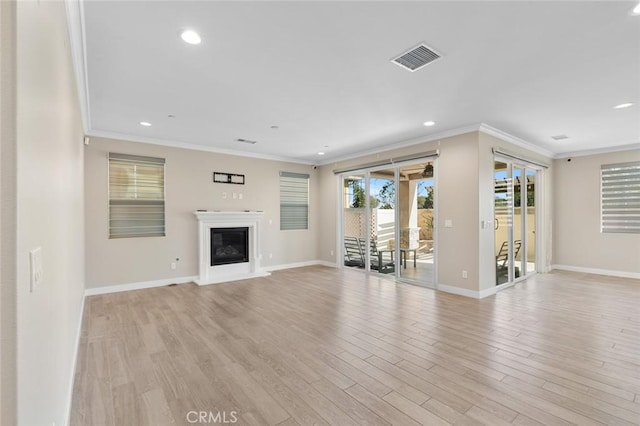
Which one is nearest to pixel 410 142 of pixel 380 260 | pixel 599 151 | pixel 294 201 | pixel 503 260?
pixel 380 260

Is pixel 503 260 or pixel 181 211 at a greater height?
pixel 181 211

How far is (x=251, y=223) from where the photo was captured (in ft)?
21.6

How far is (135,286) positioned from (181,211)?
1550 millimetres

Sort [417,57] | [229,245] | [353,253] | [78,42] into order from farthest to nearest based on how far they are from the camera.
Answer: [353,253] < [229,245] < [417,57] < [78,42]

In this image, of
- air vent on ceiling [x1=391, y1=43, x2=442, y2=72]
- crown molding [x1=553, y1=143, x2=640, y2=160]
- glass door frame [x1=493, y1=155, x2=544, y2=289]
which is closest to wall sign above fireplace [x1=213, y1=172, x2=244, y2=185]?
air vent on ceiling [x1=391, y1=43, x2=442, y2=72]

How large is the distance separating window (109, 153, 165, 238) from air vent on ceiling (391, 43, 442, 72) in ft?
15.5

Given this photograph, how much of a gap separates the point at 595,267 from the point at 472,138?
4.71 metres

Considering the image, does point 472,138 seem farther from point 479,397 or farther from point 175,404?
point 175,404

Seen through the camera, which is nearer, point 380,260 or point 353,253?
point 380,260

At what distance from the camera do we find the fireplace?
6.17m

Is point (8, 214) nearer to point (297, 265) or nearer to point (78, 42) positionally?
point (78, 42)

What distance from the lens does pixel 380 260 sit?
647 centimetres

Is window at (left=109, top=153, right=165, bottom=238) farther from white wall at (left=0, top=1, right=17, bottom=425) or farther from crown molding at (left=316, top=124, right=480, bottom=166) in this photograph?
white wall at (left=0, top=1, right=17, bottom=425)

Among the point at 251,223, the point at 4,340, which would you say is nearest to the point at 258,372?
the point at 4,340
